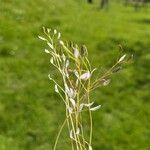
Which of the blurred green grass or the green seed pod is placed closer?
the green seed pod

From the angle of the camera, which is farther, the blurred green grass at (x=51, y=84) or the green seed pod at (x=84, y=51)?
the blurred green grass at (x=51, y=84)

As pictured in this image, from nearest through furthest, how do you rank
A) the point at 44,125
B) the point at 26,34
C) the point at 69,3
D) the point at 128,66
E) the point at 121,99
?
the point at 44,125
the point at 121,99
the point at 128,66
the point at 26,34
the point at 69,3

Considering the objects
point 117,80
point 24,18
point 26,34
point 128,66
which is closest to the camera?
point 117,80

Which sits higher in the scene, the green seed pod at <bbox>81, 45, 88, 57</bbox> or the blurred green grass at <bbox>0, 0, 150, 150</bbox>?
the green seed pod at <bbox>81, 45, 88, 57</bbox>

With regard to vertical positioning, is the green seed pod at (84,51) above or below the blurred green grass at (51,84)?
above

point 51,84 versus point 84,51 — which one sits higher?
point 84,51

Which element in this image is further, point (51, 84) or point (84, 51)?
point (51, 84)

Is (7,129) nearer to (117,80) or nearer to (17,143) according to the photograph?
(17,143)

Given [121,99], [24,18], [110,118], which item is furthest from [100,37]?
[110,118]
